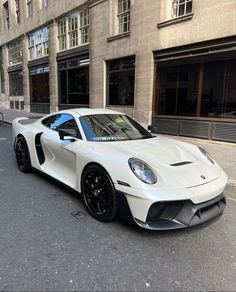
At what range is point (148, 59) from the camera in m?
10.8

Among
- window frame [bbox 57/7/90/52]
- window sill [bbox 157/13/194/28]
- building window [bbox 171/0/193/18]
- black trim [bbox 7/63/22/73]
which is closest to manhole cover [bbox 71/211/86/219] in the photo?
window sill [bbox 157/13/194/28]

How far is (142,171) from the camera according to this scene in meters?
3.01

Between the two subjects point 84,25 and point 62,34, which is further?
point 62,34

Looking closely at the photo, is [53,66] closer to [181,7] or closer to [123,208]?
Result: [181,7]

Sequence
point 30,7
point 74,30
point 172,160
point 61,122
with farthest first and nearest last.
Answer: point 30,7
point 74,30
point 61,122
point 172,160

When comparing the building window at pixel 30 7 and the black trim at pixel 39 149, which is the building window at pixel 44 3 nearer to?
the building window at pixel 30 7

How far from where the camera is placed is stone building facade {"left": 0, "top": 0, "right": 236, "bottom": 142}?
8.80 m

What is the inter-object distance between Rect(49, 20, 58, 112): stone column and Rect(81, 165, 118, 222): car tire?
1495 centimetres

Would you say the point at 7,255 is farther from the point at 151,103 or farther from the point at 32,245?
the point at 151,103

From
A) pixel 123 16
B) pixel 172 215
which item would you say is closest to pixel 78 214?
pixel 172 215

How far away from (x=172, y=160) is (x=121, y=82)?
9.85 metres

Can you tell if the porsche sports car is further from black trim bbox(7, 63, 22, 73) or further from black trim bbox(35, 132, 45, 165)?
black trim bbox(7, 63, 22, 73)

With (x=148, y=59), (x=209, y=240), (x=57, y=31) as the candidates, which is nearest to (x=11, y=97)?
(x=57, y=31)

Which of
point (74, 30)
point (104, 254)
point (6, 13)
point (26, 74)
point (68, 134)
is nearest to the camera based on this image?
point (104, 254)
